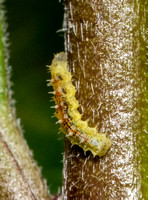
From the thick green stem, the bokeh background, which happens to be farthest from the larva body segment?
the bokeh background

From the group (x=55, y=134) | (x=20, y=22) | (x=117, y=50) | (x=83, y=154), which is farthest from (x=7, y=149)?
(x=20, y=22)

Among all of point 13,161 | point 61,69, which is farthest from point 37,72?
point 13,161

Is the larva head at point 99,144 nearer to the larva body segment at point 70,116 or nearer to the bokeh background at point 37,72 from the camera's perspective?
the larva body segment at point 70,116

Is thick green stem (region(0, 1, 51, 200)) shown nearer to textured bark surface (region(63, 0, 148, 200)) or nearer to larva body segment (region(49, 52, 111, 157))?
textured bark surface (region(63, 0, 148, 200))

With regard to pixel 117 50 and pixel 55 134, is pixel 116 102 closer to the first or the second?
pixel 117 50

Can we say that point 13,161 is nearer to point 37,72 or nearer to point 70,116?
point 70,116

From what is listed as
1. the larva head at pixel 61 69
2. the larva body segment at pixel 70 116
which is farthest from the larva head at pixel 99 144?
the larva head at pixel 61 69
